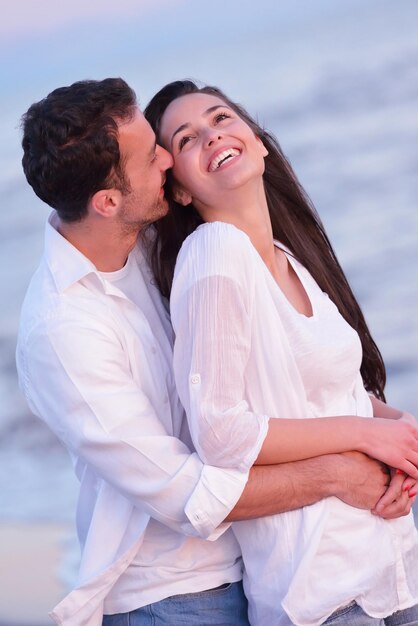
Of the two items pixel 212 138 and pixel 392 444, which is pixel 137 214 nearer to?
pixel 212 138

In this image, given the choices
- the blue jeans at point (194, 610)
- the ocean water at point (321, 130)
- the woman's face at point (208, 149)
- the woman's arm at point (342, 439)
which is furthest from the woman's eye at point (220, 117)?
the ocean water at point (321, 130)

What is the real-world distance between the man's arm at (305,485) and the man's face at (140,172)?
601 millimetres

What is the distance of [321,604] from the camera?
2070 millimetres

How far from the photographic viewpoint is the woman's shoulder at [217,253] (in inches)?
83.4

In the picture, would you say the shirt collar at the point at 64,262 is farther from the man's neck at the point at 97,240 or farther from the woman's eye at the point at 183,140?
the woman's eye at the point at 183,140

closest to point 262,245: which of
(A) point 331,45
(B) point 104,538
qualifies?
(B) point 104,538

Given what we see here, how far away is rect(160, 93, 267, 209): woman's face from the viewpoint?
2.38 metres

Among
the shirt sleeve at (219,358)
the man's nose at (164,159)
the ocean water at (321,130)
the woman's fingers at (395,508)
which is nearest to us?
the shirt sleeve at (219,358)

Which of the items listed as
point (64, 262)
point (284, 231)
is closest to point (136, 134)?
point (64, 262)

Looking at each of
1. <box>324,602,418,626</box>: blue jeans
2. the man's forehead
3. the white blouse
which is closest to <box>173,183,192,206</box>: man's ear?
the man's forehead

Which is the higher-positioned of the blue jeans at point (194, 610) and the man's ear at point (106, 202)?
the man's ear at point (106, 202)

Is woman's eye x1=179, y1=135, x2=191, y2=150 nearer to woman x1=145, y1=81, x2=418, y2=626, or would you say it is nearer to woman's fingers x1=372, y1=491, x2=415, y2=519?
woman x1=145, y1=81, x2=418, y2=626

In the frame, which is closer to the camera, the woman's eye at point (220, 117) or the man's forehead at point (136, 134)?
the man's forehead at point (136, 134)

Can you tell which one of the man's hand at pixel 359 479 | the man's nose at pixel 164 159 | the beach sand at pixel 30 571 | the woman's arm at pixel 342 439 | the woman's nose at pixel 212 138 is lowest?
the beach sand at pixel 30 571
